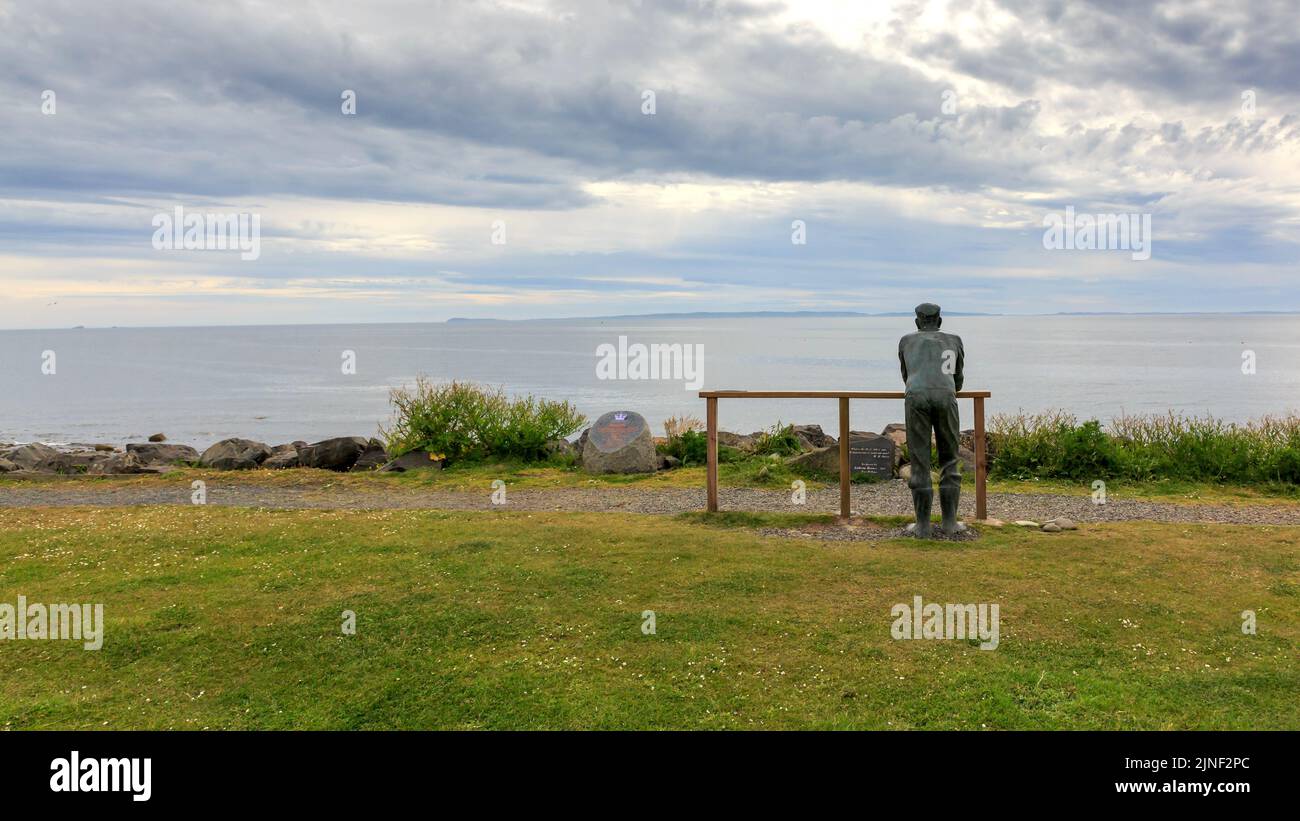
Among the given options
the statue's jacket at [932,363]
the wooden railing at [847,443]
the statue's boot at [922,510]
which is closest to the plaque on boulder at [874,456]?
the wooden railing at [847,443]

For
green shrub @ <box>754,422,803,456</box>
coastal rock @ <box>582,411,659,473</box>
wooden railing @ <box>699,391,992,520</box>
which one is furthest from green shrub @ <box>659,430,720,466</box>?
wooden railing @ <box>699,391,992,520</box>

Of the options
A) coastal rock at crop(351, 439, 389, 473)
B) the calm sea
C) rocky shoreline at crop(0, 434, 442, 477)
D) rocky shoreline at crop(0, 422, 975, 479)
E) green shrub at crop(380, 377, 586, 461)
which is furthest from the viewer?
the calm sea

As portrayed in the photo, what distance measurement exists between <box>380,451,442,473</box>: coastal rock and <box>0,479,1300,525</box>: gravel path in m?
1.80

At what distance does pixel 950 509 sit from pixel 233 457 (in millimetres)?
16430

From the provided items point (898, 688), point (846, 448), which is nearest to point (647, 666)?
point (898, 688)

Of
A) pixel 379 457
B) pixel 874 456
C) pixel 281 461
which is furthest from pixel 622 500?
pixel 281 461

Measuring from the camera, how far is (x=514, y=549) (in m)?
10.2

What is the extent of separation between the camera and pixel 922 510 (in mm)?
10805

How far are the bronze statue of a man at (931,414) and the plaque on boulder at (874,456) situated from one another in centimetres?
443

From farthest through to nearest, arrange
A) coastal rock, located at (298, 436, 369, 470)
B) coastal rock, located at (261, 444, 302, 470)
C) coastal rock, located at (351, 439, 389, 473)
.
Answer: coastal rock, located at (261, 444, 302, 470) → coastal rock, located at (298, 436, 369, 470) → coastal rock, located at (351, 439, 389, 473)

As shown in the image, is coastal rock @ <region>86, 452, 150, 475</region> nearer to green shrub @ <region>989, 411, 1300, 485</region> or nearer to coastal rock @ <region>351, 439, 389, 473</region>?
coastal rock @ <region>351, 439, 389, 473</region>

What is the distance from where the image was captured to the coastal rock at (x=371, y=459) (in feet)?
66.2

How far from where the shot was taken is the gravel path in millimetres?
12766
